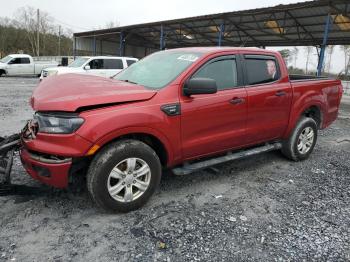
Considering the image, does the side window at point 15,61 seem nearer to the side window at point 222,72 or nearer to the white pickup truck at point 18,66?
the white pickup truck at point 18,66

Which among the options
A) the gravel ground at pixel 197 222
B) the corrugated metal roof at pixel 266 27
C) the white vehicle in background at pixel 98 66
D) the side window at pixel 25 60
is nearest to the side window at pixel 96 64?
the white vehicle in background at pixel 98 66

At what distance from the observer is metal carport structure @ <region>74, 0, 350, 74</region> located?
15.4 meters

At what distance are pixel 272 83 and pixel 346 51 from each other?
4377 centimetres

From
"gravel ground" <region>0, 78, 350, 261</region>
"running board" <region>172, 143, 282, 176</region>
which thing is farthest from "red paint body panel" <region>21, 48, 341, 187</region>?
"gravel ground" <region>0, 78, 350, 261</region>

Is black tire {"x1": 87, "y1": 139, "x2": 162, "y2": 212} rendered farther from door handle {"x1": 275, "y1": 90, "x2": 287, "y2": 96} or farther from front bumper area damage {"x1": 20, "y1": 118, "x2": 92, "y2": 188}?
door handle {"x1": 275, "y1": 90, "x2": 287, "y2": 96}

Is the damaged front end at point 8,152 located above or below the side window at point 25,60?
below

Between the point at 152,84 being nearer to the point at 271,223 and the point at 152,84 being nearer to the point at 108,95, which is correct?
the point at 108,95

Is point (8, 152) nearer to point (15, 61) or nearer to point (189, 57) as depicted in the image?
point (189, 57)

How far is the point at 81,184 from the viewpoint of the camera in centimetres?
388

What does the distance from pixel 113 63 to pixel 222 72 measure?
11049mm

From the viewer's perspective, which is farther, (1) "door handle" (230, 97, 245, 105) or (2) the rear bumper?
(1) "door handle" (230, 97, 245, 105)

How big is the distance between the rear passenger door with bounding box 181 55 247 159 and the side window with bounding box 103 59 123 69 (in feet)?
35.5

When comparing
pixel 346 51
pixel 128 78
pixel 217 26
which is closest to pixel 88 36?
pixel 217 26

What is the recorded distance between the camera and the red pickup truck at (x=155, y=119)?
2.95 m
